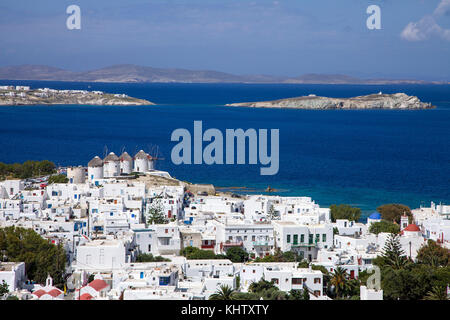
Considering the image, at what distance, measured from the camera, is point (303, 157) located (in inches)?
2405

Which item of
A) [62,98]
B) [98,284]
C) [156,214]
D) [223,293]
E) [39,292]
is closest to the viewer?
[39,292]

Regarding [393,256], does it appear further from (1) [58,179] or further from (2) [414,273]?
(1) [58,179]

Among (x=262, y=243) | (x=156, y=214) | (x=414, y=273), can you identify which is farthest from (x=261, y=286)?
(x=156, y=214)

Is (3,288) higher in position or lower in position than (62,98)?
lower

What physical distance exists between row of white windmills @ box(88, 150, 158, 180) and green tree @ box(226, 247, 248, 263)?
15.2 metres

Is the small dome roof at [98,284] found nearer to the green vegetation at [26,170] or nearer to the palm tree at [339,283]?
the palm tree at [339,283]

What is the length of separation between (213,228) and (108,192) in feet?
25.4

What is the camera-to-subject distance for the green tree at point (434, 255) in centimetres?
2012

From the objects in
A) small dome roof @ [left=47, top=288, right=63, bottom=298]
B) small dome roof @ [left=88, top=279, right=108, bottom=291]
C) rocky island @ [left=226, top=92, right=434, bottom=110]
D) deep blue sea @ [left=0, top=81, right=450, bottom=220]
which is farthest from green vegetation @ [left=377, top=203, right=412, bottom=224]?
rocky island @ [left=226, top=92, right=434, bottom=110]

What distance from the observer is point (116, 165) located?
3709cm

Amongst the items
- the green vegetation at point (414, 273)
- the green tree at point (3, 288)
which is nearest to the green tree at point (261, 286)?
the green vegetation at point (414, 273)

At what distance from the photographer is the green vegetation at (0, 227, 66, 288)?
18.5 meters

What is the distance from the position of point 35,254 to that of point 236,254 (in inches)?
241
